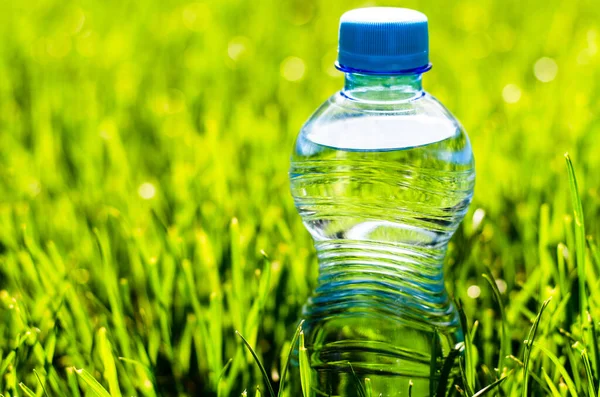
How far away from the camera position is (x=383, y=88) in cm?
148

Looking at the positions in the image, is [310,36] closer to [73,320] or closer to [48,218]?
[48,218]

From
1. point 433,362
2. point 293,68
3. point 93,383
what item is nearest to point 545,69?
point 293,68

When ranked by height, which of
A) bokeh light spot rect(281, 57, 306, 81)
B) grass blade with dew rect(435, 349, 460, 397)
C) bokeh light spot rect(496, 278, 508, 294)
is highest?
bokeh light spot rect(281, 57, 306, 81)

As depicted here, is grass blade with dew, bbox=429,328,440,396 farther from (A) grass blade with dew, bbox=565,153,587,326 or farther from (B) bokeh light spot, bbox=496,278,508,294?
(B) bokeh light spot, bbox=496,278,508,294

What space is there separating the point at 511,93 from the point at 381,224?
5.06ft

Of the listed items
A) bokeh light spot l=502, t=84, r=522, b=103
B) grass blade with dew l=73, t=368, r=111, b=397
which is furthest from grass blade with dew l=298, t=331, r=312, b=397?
bokeh light spot l=502, t=84, r=522, b=103

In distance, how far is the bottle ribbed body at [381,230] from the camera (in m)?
1.47

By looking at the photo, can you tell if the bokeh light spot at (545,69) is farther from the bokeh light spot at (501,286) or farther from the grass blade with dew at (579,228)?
the grass blade with dew at (579,228)

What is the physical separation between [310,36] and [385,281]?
7.52 feet

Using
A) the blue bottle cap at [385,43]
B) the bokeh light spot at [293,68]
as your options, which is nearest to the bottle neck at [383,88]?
the blue bottle cap at [385,43]

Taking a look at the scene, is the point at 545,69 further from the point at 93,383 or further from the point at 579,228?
the point at 93,383

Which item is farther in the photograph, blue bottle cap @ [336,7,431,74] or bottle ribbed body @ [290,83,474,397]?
bottle ribbed body @ [290,83,474,397]

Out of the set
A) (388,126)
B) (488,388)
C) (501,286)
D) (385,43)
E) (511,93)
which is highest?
(385,43)

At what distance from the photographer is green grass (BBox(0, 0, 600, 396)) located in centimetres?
151
